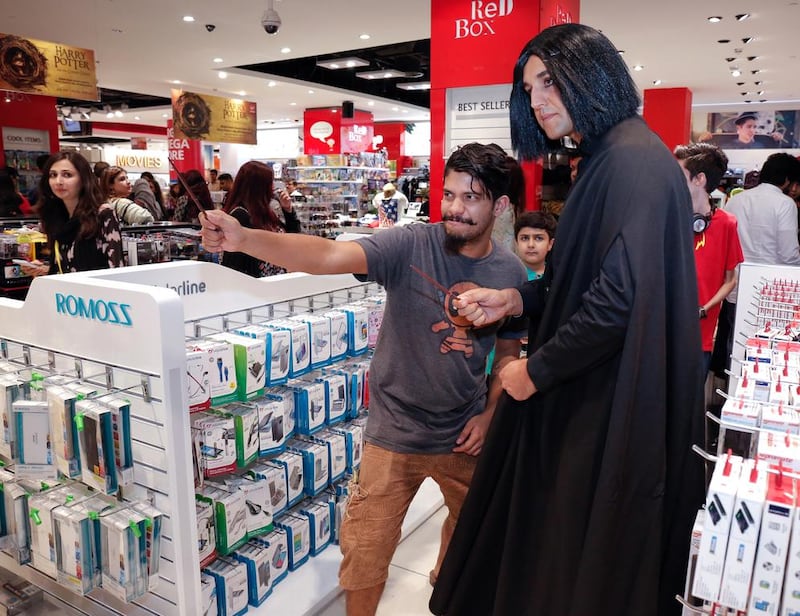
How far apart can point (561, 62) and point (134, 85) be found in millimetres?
14370

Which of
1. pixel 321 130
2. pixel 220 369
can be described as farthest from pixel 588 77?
pixel 321 130

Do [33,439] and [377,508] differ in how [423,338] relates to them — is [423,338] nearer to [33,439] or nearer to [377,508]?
[377,508]

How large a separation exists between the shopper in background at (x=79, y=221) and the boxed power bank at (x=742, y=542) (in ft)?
10.3

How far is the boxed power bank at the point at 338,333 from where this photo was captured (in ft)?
9.06

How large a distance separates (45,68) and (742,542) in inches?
365

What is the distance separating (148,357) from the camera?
6.26ft

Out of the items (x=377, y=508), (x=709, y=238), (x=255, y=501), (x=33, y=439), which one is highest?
(x=709, y=238)

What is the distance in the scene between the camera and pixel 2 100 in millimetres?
11000

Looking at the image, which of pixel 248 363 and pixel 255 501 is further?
pixel 255 501

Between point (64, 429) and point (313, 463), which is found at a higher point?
point (64, 429)

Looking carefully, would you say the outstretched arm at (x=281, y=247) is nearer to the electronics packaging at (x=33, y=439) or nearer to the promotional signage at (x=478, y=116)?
the electronics packaging at (x=33, y=439)

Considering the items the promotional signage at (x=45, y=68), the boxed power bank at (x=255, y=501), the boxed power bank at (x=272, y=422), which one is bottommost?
the boxed power bank at (x=255, y=501)

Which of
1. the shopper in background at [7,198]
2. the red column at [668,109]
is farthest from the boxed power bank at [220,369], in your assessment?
the red column at [668,109]

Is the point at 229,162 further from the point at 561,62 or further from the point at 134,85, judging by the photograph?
the point at 561,62
